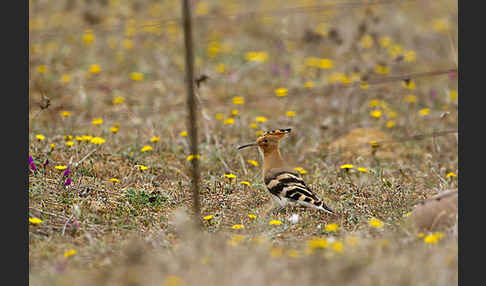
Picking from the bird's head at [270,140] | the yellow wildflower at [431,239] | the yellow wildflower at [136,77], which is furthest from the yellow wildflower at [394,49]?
the yellow wildflower at [431,239]

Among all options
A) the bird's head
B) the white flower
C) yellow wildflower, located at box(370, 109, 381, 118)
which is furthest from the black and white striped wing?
yellow wildflower, located at box(370, 109, 381, 118)

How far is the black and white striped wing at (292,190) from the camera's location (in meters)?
4.99

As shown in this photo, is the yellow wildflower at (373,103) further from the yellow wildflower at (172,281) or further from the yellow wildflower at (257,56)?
the yellow wildflower at (172,281)

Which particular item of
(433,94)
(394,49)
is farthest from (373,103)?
(394,49)

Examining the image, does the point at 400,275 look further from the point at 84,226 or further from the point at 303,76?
the point at 303,76

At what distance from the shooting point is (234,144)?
22.5ft

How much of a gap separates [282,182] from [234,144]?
5.87 feet

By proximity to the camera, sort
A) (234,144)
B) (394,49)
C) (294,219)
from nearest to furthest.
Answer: (294,219), (234,144), (394,49)

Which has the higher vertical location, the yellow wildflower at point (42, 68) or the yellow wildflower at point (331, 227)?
the yellow wildflower at point (42, 68)

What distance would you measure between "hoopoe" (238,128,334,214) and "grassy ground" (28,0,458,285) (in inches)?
5.7

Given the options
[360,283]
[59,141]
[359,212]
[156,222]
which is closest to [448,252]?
[360,283]

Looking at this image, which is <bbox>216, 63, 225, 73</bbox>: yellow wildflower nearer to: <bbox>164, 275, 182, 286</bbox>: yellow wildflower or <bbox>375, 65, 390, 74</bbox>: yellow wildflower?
<bbox>375, 65, 390, 74</bbox>: yellow wildflower

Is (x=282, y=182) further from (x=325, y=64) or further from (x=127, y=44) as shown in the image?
(x=127, y=44)

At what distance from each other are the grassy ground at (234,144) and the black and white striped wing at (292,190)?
0.15 metres
